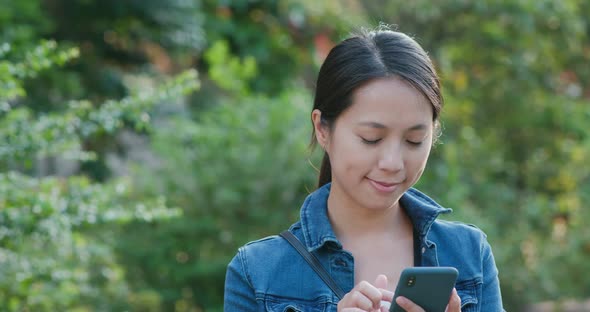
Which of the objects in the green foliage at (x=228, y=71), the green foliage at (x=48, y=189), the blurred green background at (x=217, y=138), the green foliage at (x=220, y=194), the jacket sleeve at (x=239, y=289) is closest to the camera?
the jacket sleeve at (x=239, y=289)

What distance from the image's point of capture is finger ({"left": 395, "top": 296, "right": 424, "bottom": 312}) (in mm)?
2020

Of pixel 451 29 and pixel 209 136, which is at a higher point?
pixel 451 29

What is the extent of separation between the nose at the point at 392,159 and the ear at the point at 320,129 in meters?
0.20

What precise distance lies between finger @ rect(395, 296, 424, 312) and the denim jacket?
251mm

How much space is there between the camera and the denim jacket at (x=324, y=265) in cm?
227

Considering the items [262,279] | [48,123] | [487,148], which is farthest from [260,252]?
[487,148]

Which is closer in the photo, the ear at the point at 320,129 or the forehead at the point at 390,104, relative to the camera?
the forehead at the point at 390,104

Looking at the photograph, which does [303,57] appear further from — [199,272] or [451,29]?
[199,272]

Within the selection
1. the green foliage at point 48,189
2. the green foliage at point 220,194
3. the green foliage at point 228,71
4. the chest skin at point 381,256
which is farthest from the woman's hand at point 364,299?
the green foliage at point 228,71

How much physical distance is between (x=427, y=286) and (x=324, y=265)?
36 centimetres

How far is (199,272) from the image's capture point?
613 centimetres

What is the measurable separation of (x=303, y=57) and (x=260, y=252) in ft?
25.9

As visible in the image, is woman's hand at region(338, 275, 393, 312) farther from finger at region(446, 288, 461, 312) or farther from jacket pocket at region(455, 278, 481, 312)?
jacket pocket at region(455, 278, 481, 312)

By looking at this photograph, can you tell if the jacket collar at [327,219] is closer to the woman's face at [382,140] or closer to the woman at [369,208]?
the woman at [369,208]
